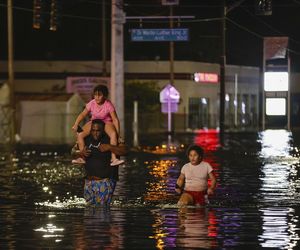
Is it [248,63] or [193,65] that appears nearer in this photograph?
[193,65]

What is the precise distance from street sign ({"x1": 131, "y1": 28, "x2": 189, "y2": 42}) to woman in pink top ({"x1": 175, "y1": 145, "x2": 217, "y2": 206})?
33.2 m

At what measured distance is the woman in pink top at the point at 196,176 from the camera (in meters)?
16.6

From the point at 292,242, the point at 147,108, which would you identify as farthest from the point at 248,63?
the point at 292,242

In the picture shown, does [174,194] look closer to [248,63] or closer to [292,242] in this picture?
[292,242]

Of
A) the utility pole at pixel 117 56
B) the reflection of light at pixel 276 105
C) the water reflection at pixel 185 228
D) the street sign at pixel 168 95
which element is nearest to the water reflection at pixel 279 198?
the water reflection at pixel 185 228

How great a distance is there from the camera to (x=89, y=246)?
12625 mm

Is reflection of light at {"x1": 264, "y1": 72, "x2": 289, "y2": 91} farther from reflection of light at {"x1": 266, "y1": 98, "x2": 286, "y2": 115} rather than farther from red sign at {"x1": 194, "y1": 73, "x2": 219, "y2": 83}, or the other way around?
red sign at {"x1": 194, "y1": 73, "x2": 219, "y2": 83}

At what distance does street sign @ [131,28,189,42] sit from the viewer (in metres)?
49.8

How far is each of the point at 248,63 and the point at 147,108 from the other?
80.3ft

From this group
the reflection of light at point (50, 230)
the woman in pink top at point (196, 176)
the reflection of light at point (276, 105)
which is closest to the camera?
the reflection of light at point (50, 230)

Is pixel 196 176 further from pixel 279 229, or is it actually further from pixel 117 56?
pixel 117 56

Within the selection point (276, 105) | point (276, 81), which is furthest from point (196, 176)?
point (276, 105)

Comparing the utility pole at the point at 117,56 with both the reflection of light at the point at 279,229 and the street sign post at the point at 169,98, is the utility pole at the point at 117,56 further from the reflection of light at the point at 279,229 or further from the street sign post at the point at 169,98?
the reflection of light at the point at 279,229

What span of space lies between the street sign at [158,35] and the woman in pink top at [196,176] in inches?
1307
